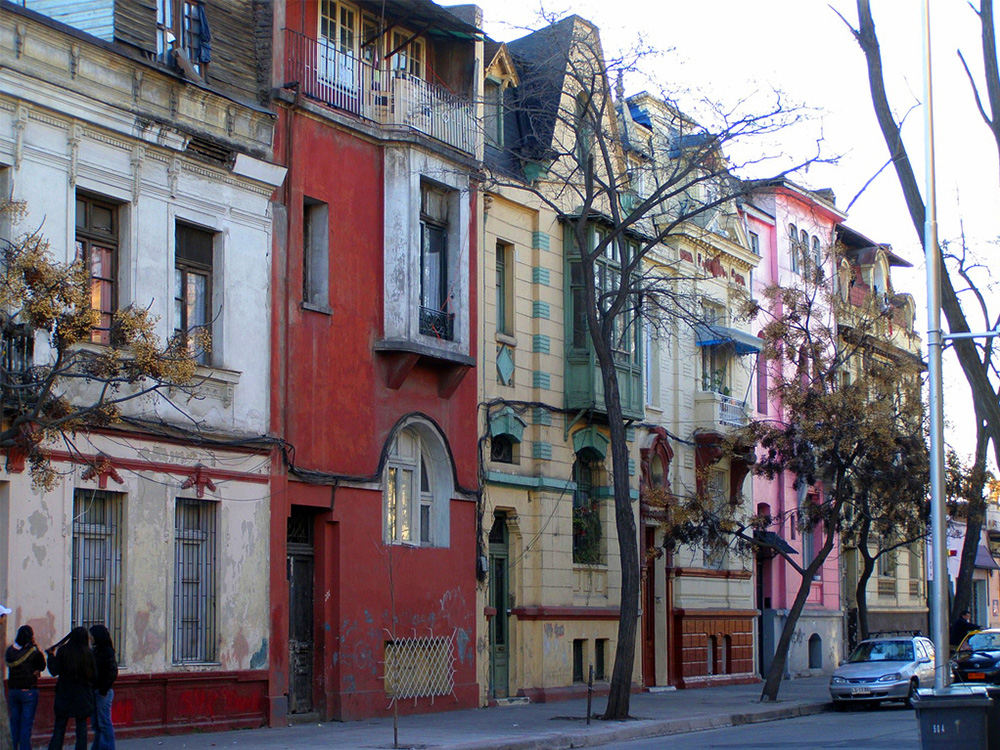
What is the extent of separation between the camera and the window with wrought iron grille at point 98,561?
1862 centimetres

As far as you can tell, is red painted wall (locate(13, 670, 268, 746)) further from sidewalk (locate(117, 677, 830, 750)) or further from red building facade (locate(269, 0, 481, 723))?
red building facade (locate(269, 0, 481, 723))

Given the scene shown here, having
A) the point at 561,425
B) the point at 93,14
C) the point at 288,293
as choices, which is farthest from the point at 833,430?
the point at 93,14

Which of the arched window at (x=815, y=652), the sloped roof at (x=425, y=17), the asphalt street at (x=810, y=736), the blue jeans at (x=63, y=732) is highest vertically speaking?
the sloped roof at (x=425, y=17)

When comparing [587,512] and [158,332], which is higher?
[158,332]

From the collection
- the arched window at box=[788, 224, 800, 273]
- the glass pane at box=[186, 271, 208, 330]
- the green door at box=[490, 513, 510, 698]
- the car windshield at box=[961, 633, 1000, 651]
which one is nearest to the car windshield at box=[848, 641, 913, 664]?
the car windshield at box=[961, 633, 1000, 651]

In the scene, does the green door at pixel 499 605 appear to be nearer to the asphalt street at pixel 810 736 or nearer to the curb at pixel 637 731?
the curb at pixel 637 731

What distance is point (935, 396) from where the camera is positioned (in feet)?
52.1

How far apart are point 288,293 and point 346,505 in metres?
3.60

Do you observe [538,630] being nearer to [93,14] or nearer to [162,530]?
[162,530]

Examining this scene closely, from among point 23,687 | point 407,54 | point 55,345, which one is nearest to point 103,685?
point 23,687

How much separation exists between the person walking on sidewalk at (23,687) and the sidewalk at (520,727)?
8.22 feet

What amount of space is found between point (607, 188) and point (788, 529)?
61.8 feet

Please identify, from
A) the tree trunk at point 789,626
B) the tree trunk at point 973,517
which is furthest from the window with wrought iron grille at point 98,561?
the tree trunk at point 973,517

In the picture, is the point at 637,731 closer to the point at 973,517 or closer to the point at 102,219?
the point at 102,219
